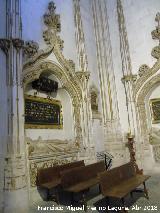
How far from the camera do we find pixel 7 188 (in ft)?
16.3

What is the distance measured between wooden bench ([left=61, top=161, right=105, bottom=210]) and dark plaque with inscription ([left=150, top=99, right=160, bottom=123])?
3951 millimetres

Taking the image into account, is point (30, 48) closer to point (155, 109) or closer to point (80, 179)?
point (80, 179)

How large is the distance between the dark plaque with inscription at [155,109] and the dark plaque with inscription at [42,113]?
376 cm

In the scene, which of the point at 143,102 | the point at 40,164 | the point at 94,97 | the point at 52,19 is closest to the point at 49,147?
the point at 40,164

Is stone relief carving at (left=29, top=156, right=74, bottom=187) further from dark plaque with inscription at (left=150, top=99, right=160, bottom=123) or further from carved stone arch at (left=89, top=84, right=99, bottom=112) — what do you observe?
dark plaque with inscription at (left=150, top=99, right=160, bottom=123)

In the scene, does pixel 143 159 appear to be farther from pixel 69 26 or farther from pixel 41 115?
pixel 69 26

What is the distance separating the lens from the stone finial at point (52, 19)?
7367 mm

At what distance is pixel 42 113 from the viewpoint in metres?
6.82

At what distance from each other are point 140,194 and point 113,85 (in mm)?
4856

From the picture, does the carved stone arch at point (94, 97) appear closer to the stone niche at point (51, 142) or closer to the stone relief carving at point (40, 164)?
the stone niche at point (51, 142)

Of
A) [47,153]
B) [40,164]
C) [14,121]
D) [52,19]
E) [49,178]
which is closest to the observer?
[14,121]

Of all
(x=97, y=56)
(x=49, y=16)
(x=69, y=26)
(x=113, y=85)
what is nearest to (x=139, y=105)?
(x=113, y=85)

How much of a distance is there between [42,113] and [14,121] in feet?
5.15

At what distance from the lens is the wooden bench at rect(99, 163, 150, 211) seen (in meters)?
4.29
